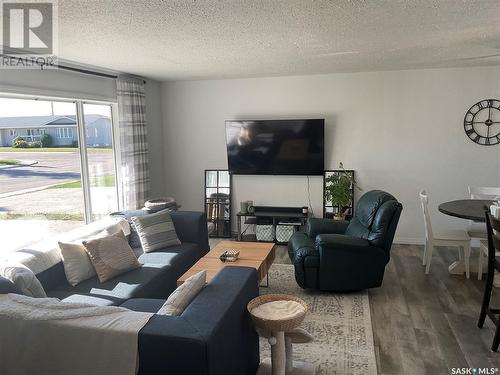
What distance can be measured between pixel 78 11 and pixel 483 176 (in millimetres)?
5116

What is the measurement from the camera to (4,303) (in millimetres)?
2029

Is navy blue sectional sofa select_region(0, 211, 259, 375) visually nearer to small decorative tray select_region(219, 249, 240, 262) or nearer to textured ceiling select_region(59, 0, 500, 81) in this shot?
small decorative tray select_region(219, 249, 240, 262)

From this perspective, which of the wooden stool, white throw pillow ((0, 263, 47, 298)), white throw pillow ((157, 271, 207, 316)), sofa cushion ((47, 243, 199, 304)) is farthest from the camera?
sofa cushion ((47, 243, 199, 304))

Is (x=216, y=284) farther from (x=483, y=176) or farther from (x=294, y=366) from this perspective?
(x=483, y=176)

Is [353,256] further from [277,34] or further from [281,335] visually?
[277,34]

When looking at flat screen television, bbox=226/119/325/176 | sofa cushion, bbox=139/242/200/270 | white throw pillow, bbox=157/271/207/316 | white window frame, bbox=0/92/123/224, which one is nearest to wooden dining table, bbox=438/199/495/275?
flat screen television, bbox=226/119/325/176

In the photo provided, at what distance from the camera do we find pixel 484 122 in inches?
196

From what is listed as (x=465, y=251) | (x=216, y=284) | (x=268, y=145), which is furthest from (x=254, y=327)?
(x=268, y=145)

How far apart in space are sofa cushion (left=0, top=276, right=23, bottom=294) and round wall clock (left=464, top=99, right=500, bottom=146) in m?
5.29

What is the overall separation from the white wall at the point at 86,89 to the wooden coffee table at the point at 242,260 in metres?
2.30

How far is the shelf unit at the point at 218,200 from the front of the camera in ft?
19.4

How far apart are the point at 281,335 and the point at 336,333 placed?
1.09 metres

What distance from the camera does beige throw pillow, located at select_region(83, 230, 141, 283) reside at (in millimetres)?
3190

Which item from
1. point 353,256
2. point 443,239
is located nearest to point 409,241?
point 443,239
